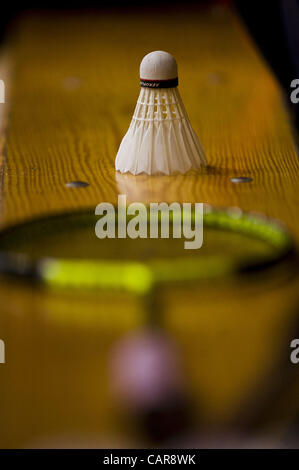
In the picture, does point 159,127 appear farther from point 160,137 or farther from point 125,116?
point 125,116

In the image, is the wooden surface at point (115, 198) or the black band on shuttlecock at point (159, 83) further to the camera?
the black band on shuttlecock at point (159, 83)

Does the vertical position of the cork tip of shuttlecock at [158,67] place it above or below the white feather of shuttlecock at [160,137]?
above

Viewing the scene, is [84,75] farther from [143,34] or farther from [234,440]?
[234,440]

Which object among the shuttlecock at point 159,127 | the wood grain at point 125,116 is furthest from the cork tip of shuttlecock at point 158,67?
the wood grain at point 125,116

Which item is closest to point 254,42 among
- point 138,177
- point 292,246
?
point 138,177

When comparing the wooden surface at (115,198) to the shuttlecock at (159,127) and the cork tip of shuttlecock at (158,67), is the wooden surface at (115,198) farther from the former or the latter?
the cork tip of shuttlecock at (158,67)

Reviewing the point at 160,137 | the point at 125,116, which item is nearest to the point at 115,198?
the point at 160,137

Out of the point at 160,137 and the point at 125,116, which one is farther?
the point at 125,116

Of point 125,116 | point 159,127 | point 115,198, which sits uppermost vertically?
point 125,116
